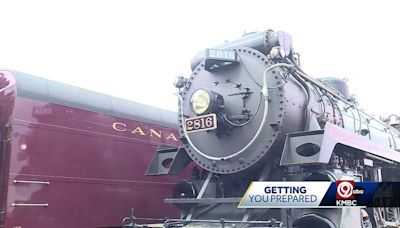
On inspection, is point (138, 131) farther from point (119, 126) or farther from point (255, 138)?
point (255, 138)

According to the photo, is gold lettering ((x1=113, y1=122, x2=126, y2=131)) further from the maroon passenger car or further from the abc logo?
the abc logo

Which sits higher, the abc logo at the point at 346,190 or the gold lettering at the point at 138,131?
the gold lettering at the point at 138,131

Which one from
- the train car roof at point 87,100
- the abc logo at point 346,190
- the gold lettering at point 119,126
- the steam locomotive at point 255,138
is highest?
the train car roof at point 87,100

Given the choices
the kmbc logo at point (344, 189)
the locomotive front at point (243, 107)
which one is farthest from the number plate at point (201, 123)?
the kmbc logo at point (344, 189)

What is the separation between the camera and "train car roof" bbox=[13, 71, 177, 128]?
18.5 ft

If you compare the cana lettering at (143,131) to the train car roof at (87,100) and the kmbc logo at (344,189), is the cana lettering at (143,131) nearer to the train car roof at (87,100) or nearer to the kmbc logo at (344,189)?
the train car roof at (87,100)

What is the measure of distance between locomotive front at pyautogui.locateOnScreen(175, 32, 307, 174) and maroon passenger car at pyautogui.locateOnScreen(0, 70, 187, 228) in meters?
1.13

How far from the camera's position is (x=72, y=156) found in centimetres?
593

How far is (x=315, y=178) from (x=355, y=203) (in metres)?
0.52

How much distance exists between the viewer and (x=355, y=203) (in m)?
4.91

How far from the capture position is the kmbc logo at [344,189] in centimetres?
491

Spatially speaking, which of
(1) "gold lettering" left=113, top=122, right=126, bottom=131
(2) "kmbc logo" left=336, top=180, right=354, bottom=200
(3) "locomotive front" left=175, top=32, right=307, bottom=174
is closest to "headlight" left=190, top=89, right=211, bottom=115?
(3) "locomotive front" left=175, top=32, right=307, bottom=174

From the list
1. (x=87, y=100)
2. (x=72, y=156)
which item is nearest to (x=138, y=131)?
(x=87, y=100)

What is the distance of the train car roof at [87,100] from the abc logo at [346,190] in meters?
3.24
